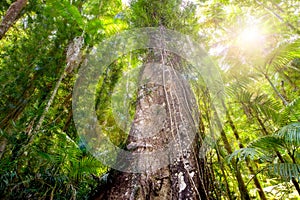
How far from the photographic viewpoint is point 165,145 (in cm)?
246

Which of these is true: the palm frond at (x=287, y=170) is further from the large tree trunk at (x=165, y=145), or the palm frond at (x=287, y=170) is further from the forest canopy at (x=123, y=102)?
the large tree trunk at (x=165, y=145)

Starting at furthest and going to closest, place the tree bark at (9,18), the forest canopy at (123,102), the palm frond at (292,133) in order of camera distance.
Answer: the tree bark at (9,18) → the forest canopy at (123,102) → the palm frond at (292,133)

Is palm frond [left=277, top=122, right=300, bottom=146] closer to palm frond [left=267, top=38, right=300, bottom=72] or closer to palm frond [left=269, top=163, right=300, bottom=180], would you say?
palm frond [left=269, top=163, right=300, bottom=180]

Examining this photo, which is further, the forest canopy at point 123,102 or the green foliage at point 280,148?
the forest canopy at point 123,102

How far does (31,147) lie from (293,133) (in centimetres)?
236

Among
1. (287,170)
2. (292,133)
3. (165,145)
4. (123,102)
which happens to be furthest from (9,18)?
(287,170)

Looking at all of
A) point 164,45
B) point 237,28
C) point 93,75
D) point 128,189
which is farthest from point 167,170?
point 237,28

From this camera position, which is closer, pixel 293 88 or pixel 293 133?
pixel 293 133

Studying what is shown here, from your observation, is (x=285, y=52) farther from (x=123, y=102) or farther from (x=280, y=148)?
(x=123, y=102)

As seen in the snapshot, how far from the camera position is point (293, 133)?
167cm

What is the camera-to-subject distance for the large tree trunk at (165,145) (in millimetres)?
1976

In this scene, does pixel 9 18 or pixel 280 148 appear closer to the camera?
pixel 280 148

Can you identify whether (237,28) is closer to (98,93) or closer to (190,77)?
(190,77)

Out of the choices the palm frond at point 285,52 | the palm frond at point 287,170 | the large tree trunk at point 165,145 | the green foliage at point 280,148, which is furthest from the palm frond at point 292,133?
the palm frond at point 285,52
